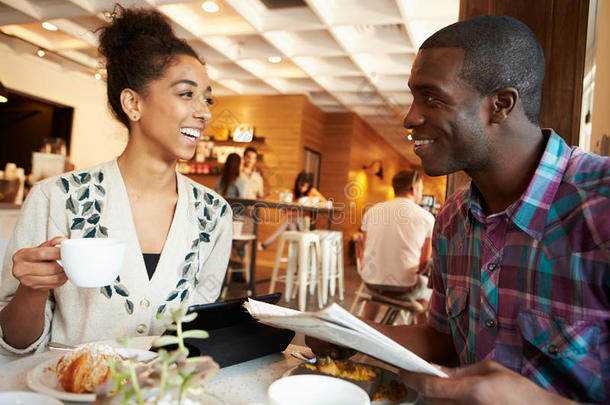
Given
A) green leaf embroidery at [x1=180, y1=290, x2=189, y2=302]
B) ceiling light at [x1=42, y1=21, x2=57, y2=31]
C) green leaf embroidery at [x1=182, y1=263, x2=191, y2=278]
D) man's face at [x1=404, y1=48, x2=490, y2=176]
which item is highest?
ceiling light at [x1=42, y1=21, x2=57, y2=31]

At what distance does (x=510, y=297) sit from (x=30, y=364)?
928 millimetres

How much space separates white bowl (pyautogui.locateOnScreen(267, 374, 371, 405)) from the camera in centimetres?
57

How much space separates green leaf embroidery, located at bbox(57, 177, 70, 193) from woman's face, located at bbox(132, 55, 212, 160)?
0.86 feet

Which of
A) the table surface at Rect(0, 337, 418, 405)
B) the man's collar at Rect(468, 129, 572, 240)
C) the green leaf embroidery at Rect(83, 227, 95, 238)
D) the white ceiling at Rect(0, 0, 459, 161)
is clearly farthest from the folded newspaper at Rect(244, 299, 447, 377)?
the white ceiling at Rect(0, 0, 459, 161)

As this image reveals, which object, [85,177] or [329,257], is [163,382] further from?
[329,257]

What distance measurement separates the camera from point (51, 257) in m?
0.83

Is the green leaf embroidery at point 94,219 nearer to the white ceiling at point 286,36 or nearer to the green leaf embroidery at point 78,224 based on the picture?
the green leaf embroidery at point 78,224

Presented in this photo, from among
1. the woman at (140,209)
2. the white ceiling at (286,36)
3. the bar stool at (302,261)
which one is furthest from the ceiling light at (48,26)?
the woman at (140,209)

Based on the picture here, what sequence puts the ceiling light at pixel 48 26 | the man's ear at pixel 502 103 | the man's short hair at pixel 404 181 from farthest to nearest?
1. the ceiling light at pixel 48 26
2. the man's short hair at pixel 404 181
3. the man's ear at pixel 502 103

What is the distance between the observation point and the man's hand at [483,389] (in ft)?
1.99

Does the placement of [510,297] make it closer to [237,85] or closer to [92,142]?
[237,85]

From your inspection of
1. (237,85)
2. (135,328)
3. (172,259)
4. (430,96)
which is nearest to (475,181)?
(430,96)

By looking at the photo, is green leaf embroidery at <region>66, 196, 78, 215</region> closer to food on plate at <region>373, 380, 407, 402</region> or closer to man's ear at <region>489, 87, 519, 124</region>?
food on plate at <region>373, 380, 407, 402</region>

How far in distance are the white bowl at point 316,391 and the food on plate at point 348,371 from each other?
12 cm
